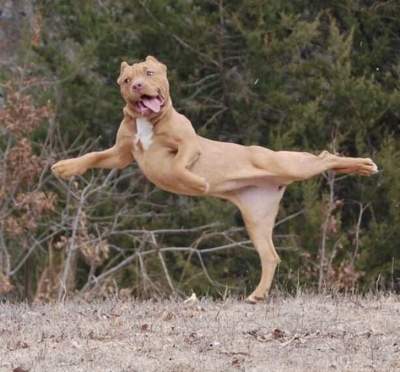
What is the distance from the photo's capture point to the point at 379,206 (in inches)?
678

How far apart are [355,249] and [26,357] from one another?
8.58 metres

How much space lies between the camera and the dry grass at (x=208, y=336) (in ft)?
26.3

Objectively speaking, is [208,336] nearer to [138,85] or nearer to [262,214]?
[262,214]

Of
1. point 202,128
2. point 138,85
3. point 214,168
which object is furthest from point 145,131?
point 202,128

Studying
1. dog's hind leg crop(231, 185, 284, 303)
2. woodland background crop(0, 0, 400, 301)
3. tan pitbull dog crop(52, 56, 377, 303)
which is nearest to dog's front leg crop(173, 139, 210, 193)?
tan pitbull dog crop(52, 56, 377, 303)

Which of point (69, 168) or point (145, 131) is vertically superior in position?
point (145, 131)

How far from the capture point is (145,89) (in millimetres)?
9227

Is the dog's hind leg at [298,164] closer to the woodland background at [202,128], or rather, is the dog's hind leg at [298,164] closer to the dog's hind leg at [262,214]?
the dog's hind leg at [262,214]

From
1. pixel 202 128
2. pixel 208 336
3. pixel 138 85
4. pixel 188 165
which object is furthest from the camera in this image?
pixel 202 128

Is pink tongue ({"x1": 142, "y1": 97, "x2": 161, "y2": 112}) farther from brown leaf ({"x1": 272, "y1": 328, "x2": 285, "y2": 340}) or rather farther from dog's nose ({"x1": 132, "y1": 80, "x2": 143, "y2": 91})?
brown leaf ({"x1": 272, "y1": 328, "x2": 285, "y2": 340})

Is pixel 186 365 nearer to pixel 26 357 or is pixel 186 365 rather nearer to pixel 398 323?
pixel 26 357

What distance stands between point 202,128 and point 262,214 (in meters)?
7.83

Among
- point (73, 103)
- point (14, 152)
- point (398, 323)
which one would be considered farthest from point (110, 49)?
point (398, 323)

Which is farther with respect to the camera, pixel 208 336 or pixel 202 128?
pixel 202 128
